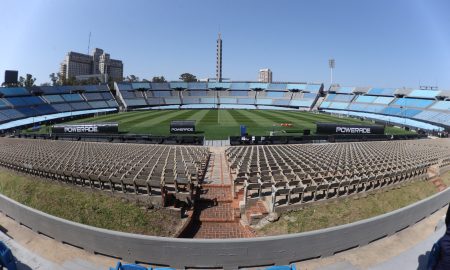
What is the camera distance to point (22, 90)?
68062 millimetres

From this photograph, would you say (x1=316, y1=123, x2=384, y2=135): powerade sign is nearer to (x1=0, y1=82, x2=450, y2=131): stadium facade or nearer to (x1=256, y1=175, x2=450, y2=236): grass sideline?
(x1=256, y1=175, x2=450, y2=236): grass sideline

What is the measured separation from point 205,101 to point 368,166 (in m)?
78.6

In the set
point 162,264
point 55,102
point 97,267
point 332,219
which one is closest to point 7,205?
point 97,267

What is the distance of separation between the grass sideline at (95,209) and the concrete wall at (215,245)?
4.38 feet

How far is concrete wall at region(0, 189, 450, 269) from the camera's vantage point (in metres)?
7.35

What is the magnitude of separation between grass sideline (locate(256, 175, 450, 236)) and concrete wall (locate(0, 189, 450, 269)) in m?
1.06

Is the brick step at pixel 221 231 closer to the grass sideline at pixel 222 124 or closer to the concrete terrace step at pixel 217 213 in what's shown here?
the concrete terrace step at pixel 217 213

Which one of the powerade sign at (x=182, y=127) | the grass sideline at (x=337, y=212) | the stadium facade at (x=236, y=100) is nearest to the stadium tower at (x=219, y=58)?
the stadium facade at (x=236, y=100)

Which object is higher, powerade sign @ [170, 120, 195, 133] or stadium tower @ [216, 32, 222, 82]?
stadium tower @ [216, 32, 222, 82]

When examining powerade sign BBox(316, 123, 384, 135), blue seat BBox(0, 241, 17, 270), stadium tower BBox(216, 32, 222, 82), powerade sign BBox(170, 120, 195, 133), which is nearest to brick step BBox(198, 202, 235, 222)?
blue seat BBox(0, 241, 17, 270)

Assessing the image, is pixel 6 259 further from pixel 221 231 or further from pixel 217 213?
Answer: pixel 217 213

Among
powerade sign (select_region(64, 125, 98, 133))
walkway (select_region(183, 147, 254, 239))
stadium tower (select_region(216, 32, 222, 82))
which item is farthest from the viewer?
stadium tower (select_region(216, 32, 222, 82))

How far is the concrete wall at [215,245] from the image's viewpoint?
24.1 ft

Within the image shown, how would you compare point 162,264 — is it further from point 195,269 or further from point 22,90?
point 22,90
